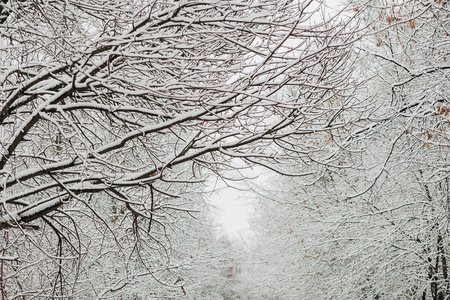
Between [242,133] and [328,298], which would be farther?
[328,298]

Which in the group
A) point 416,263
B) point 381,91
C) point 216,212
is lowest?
point 416,263

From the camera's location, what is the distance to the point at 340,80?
11.3 feet

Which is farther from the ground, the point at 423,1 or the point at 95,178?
the point at 423,1

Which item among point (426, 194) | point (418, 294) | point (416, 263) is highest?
point (426, 194)

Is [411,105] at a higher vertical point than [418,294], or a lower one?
higher

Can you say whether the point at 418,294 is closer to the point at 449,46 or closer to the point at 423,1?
the point at 449,46

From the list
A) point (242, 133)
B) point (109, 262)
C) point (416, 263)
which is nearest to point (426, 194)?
point (416, 263)

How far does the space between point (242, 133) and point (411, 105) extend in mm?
3596

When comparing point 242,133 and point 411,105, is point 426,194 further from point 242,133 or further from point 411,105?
point 242,133

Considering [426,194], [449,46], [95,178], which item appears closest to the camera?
[95,178]

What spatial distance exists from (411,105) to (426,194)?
122 inches

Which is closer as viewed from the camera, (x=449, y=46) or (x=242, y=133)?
(x=242, y=133)

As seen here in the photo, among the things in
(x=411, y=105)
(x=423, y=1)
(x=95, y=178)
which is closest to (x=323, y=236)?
(x=411, y=105)

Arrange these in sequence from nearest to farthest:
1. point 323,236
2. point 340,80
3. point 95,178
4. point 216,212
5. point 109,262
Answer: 1. point 95,178
2. point 340,80
3. point 109,262
4. point 323,236
5. point 216,212
